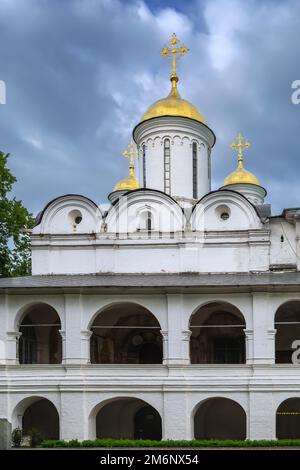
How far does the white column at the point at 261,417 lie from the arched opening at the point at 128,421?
4305mm

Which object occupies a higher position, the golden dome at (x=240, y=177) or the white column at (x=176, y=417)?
the golden dome at (x=240, y=177)

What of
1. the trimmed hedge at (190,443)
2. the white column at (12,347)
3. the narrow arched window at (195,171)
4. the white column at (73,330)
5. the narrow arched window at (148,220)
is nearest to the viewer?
the trimmed hedge at (190,443)

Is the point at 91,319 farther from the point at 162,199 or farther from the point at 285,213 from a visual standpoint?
the point at 285,213

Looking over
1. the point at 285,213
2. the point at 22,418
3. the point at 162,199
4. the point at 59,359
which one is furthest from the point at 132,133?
the point at 22,418

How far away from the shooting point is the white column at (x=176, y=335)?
20.7 m

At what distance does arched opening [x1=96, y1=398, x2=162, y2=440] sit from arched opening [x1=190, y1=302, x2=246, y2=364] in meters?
2.45

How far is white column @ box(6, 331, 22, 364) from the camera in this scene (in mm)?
21078

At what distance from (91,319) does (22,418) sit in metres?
4.30

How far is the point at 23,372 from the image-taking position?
829 inches

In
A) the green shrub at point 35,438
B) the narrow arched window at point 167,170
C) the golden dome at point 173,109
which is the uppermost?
the golden dome at point 173,109

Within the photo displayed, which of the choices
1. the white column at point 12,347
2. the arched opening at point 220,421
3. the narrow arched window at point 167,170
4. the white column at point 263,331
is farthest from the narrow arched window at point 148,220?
the arched opening at point 220,421

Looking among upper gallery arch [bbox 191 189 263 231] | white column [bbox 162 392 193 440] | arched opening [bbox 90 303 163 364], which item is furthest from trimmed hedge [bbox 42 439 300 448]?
upper gallery arch [bbox 191 189 263 231]

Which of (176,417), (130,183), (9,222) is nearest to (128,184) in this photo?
(130,183)

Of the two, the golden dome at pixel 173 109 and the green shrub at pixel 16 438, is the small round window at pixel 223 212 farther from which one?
the green shrub at pixel 16 438
